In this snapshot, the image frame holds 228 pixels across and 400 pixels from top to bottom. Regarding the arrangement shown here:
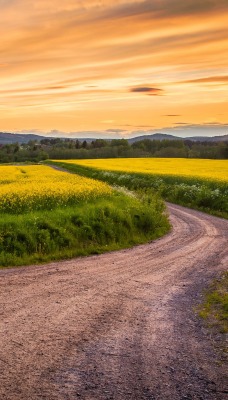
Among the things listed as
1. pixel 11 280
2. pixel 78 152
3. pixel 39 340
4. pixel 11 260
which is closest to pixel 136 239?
pixel 11 260

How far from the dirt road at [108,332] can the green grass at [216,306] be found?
264mm

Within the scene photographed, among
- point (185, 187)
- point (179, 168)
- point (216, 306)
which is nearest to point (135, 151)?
point (179, 168)

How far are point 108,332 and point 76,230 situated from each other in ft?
29.5

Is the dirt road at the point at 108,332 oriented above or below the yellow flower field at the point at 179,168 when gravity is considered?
below

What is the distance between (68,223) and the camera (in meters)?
17.4

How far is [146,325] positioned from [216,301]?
2.40 meters

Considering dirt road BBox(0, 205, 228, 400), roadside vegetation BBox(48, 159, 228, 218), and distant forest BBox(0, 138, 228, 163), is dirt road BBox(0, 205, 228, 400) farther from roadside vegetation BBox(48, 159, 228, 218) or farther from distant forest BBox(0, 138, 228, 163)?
distant forest BBox(0, 138, 228, 163)

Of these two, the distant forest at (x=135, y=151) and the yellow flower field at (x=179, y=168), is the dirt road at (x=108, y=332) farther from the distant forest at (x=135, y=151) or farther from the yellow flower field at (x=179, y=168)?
the distant forest at (x=135, y=151)

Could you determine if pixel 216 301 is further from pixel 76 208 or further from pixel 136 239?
pixel 76 208

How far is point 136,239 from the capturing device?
1820cm

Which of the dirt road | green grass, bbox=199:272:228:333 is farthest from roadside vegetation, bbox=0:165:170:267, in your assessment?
green grass, bbox=199:272:228:333

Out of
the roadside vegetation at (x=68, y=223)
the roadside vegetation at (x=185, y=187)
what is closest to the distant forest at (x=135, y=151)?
the roadside vegetation at (x=185, y=187)

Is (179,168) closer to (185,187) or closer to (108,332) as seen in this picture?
(185,187)

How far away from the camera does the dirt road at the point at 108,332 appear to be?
6.45 m
